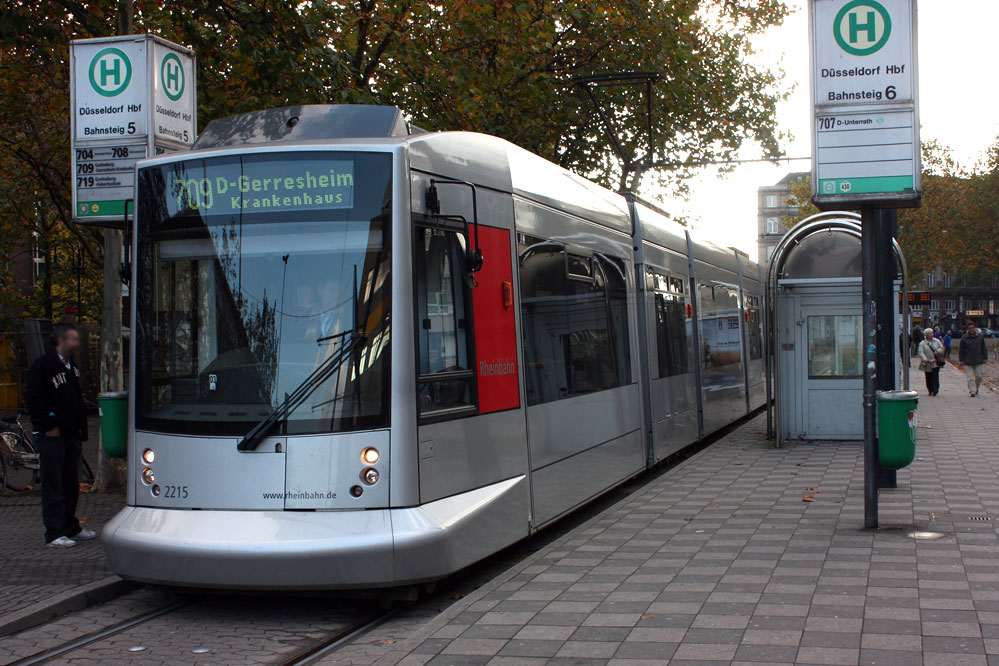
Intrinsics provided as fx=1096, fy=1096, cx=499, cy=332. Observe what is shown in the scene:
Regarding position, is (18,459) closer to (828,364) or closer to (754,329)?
(828,364)

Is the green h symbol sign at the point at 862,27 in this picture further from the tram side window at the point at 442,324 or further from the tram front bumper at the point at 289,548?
the tram front bumper at the point at 289,548

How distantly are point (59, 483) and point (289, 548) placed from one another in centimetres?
339

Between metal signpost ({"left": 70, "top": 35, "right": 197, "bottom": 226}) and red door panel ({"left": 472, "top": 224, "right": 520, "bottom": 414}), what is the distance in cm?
333

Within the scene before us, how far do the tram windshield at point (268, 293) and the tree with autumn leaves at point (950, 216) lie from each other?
2058 inches

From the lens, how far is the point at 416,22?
18.6 metres

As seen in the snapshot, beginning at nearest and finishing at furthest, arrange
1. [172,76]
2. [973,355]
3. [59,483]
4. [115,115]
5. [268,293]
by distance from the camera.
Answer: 1. [268,293]
2. [59,483]
3. [115,115]
4. [172,76]
5. [973,355]

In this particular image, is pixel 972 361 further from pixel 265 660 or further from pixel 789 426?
pixel 265 660

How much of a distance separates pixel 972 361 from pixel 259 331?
78.3 feet

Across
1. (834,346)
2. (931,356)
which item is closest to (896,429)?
(834,346)

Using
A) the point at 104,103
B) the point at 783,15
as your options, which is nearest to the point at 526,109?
the point at 783,15

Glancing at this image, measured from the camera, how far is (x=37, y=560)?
814cm

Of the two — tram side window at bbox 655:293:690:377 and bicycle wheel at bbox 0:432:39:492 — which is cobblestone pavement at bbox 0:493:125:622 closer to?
bicycle wheel at bbox 0:432:39:492

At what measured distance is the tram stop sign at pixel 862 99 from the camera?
27.0ft

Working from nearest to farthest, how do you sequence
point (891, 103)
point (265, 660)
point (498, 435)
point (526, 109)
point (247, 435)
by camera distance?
point (265, 660), point (247, 435), point (498, 435), point (891, 103), point (526, 109)
